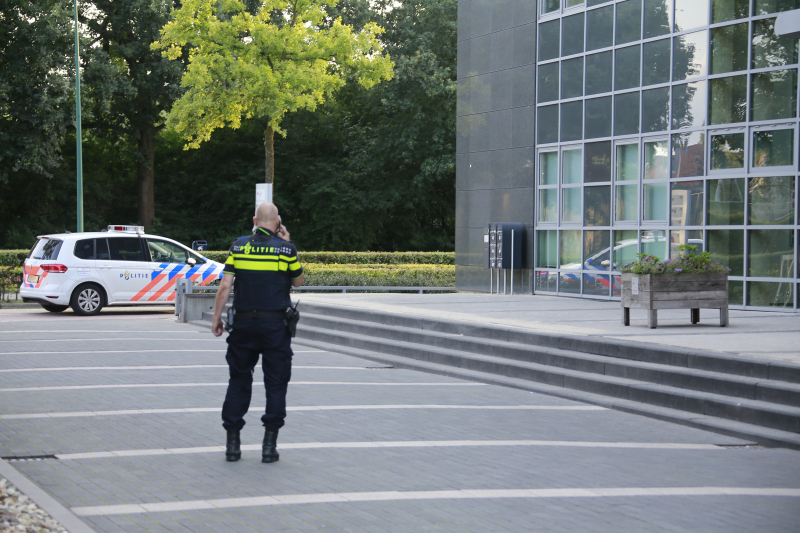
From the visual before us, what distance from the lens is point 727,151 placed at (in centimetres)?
1448

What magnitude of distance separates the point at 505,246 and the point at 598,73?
13.3 feet

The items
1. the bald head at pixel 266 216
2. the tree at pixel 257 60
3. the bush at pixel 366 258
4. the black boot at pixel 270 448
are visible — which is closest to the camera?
the black boot at pixel 270 448

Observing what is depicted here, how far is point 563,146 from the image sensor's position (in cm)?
1806

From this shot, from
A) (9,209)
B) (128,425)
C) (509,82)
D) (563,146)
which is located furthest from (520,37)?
(9,209)

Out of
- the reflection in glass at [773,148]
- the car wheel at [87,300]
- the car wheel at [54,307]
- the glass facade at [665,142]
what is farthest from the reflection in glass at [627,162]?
the car wheel at [54,307]

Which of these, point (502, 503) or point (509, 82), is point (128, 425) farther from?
point (509, 82)

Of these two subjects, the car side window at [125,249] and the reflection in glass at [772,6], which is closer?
the reflection in glass at [772,6]

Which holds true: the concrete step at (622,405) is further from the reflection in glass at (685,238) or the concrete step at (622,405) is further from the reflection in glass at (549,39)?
the reflection in glass at (549,39)

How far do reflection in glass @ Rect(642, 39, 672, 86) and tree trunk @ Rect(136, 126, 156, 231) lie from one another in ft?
92.3

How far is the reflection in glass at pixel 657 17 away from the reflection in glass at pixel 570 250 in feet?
13.2

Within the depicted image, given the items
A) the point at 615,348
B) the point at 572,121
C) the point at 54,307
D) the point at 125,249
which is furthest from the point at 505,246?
the point at 54,307

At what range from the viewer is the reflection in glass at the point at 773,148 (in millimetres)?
13633

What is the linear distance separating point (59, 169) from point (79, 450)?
3493 centimetres

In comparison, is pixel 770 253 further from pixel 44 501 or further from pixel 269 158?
pixel 269 158
